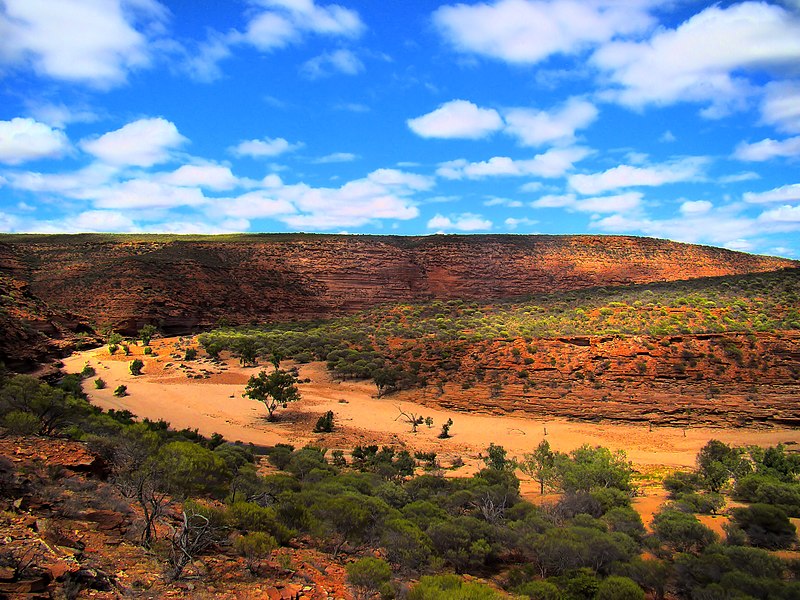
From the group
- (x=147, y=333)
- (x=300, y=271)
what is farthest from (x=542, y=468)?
(x=300, y=271)

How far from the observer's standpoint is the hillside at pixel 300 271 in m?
45.0

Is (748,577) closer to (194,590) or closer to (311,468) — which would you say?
(194,590)

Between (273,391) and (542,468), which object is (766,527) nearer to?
(542,468)

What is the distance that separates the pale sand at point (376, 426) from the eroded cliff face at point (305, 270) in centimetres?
2081

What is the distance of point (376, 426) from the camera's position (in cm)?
2028

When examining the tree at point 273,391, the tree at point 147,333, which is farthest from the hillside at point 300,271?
the tree at point 273,391

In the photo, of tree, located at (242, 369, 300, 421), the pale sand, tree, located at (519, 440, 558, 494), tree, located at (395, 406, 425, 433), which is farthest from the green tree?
tree, located at (242, 369, 300, 421)

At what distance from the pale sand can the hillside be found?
1380 cm

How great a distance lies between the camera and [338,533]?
7961mm

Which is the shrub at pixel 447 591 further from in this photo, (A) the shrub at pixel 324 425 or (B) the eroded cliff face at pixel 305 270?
(B) the eroded cliff face at pixel 305 270

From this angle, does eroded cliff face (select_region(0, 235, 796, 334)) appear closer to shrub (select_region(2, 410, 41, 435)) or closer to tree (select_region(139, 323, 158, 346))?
tree (select_region(139, 323, 158, 346))

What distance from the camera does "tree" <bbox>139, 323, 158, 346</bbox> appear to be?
37.7 m

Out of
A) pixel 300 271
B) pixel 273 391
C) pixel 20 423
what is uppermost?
pixel 300 271

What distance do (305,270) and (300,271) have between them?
0.64 m
